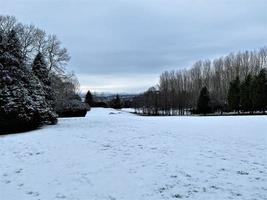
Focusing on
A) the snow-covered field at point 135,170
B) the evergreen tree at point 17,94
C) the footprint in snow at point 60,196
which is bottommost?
the footprint in snow at point 60,196

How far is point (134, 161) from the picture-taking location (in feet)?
26.6

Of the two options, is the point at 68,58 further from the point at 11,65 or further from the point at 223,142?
the point at 223,142

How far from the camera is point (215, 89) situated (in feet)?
268

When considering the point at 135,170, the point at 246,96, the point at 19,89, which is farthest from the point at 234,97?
the point at 135,170

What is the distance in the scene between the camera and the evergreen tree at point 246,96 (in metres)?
48.2

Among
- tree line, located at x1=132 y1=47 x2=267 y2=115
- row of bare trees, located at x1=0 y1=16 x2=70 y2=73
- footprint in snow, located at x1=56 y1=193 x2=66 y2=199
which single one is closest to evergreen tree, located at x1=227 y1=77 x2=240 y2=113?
tree line, located at x1=132 y1=47 x2=267 y2=115

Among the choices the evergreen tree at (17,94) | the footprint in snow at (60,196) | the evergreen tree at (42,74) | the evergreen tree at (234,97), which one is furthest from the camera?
the evergreen tree at (234,97)

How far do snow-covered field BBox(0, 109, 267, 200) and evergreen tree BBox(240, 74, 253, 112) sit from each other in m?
39.0

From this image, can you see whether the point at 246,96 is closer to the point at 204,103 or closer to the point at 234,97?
the point at 234,97

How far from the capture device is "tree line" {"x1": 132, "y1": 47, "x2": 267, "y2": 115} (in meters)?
48.4

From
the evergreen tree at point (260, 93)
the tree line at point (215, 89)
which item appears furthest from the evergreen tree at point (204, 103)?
the evergreen tree at point (260, 93)

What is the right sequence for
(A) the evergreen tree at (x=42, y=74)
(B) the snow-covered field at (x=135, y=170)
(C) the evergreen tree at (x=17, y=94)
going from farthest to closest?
(A) the evergreen tree at (x=42, y=74)
(C) the evergreen tree at (x=17, y=94)
(B) the snow-covered field at (x=135, y=170)

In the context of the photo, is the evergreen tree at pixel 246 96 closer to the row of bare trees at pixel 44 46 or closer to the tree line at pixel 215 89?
the tree line at pixel 215 89

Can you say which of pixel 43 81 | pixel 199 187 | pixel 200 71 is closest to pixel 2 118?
pixel 43 81
